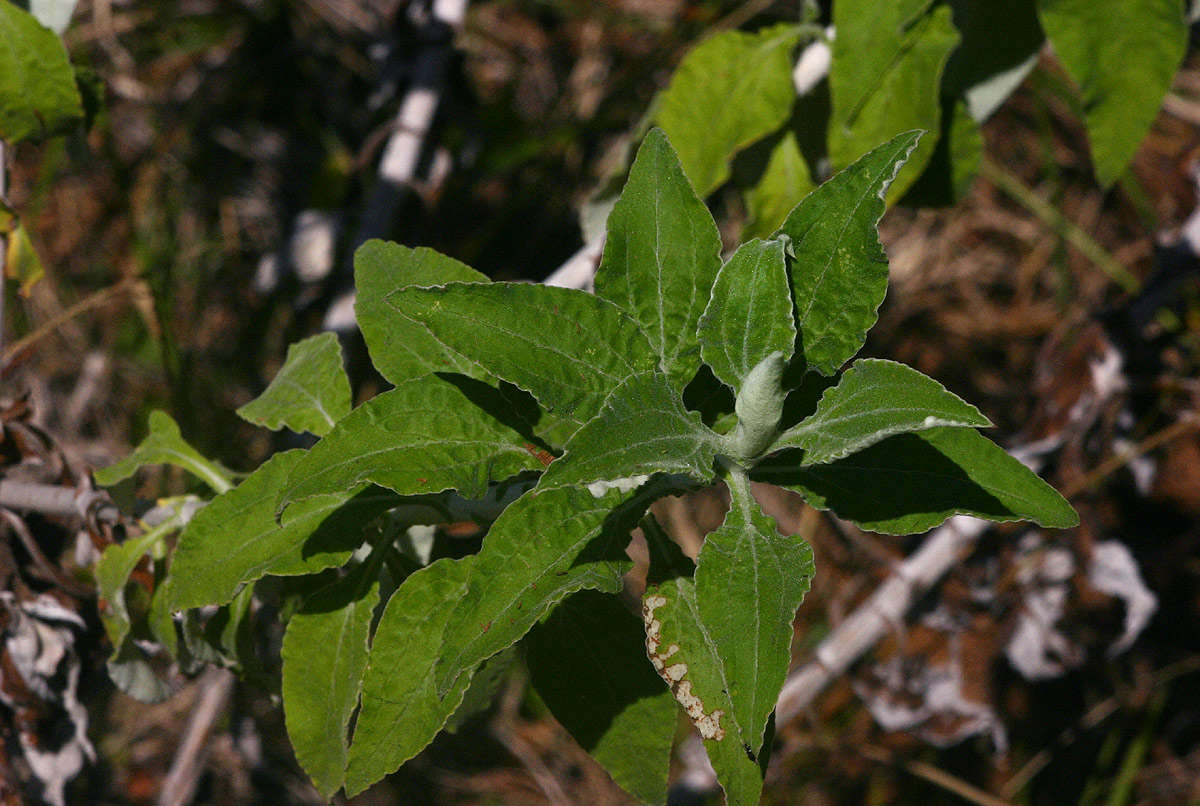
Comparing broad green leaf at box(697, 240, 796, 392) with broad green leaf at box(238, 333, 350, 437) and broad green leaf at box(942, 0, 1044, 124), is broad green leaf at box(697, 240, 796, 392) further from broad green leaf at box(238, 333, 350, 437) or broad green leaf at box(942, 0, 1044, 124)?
broad green leaf at box(942, 0, 1044, 124)

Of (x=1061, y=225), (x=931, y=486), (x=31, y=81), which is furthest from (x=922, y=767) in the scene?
(x=31, y=81)

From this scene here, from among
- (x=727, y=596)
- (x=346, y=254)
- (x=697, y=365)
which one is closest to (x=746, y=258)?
(x=697, y=365)

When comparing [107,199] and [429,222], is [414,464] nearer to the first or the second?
[429,222]

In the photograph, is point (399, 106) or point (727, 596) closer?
point (727, 596)

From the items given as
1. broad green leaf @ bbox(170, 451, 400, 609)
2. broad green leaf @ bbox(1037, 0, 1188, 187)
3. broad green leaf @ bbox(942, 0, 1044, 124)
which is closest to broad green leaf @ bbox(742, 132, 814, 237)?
broad green leaf @ bbox(942, 0, 1044, 124)

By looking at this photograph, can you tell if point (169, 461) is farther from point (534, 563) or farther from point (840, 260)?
point (840, 260)
